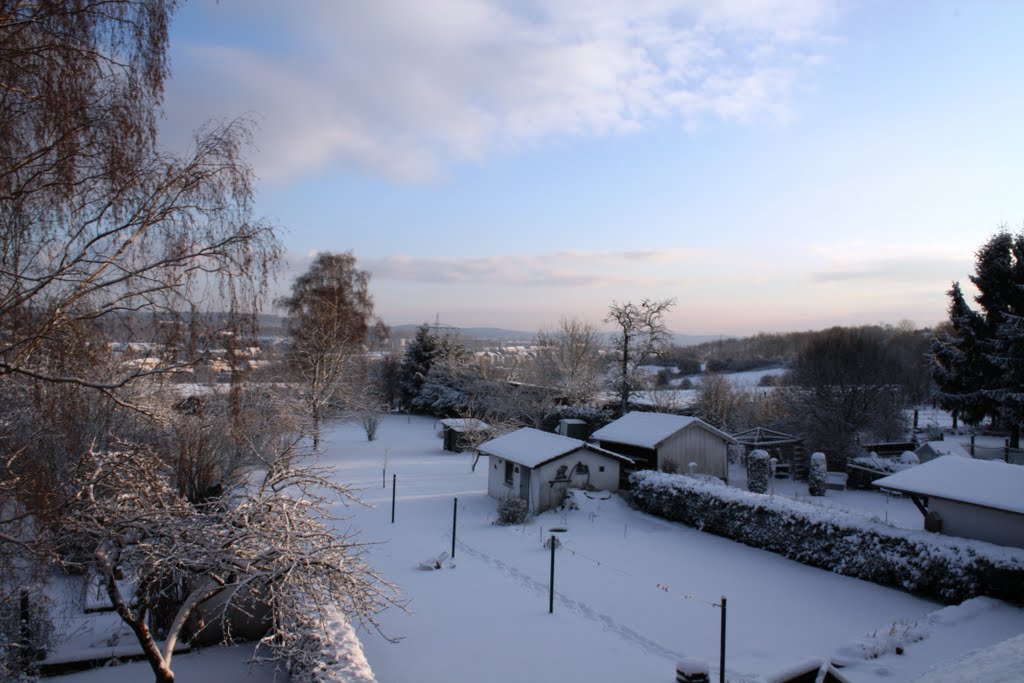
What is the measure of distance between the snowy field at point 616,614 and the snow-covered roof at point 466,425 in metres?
12.3

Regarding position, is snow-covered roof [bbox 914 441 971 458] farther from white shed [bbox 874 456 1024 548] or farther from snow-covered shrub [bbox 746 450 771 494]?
white shed [bbox 874 456 1024 548]

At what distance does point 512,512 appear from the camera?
750 inches

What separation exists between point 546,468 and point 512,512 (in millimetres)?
1967

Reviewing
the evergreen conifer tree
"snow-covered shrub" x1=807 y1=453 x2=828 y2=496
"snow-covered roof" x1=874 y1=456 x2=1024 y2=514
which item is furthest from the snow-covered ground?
the evergreen conifer tree

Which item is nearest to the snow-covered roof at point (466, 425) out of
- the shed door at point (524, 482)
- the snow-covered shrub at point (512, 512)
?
the shed door at point (524, 482)

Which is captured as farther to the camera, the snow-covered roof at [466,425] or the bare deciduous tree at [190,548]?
the snow-covered roof at [466,425]

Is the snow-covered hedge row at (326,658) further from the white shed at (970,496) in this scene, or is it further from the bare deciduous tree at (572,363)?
the bare deciduous tree at (572,363)

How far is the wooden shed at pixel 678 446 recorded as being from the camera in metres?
22.4

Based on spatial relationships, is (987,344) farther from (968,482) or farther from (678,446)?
(968,482)

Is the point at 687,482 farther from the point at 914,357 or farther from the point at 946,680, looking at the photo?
the point at 914,357

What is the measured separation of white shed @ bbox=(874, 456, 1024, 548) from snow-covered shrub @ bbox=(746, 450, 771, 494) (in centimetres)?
745

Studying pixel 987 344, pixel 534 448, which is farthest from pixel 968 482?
pixel 987 344

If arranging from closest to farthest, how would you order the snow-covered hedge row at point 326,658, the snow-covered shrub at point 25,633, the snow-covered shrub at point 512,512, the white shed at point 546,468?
the snow-covered hedge row at point 326,658, the snow-covered shrub at point 25,633, the snow-covered shrub at point 512,512, the white shed at point 546,468

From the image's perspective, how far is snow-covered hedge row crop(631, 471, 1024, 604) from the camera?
482 inches
